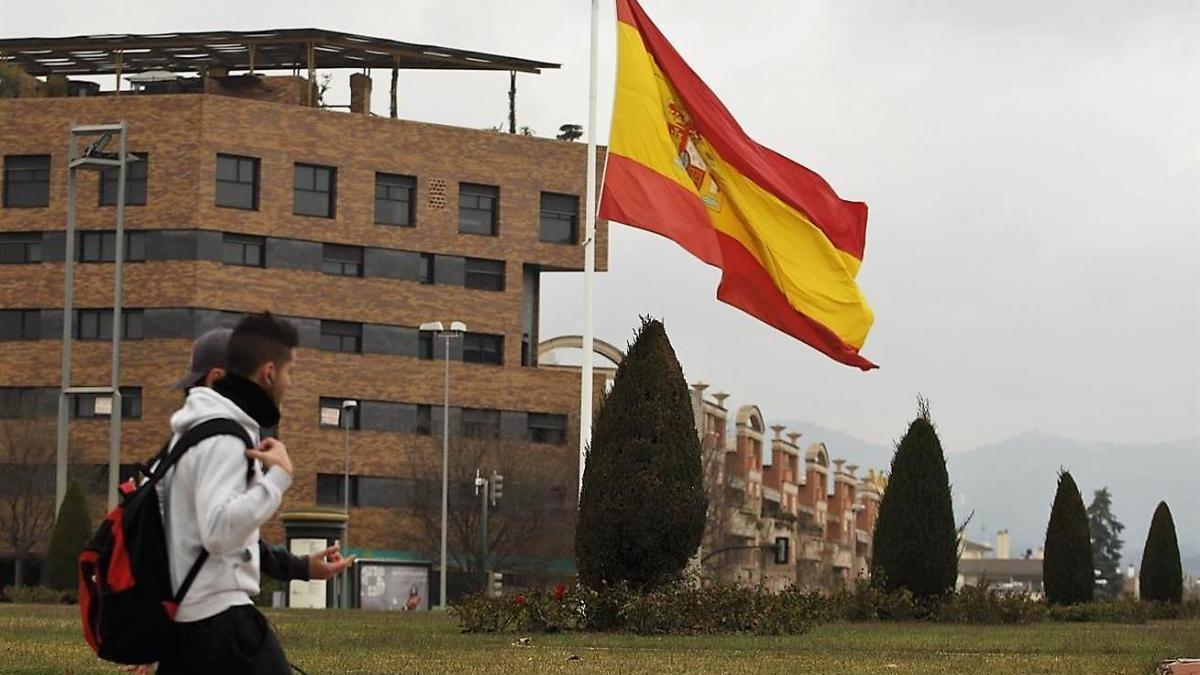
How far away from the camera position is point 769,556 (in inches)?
3999

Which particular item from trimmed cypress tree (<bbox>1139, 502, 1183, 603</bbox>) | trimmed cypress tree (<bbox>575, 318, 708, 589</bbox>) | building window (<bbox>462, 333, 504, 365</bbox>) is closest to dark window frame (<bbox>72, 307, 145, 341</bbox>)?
building window (<bbox>462, 333, 504, 365</bbox>)

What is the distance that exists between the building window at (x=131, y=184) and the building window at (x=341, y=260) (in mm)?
6976

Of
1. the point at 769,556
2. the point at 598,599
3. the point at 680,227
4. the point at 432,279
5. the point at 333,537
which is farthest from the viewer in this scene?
the point at 769,556

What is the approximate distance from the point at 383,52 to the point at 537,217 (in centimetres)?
1039

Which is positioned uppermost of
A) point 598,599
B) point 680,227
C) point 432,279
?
point 432,279

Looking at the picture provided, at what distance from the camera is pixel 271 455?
659cm

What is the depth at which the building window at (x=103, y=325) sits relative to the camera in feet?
257

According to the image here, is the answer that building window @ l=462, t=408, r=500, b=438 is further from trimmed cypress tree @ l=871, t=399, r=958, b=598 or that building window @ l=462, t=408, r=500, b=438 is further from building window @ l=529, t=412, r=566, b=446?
trimmed cypress tree @ l=871, t=399, r=958, b=598

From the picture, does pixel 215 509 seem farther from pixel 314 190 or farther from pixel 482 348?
pixel 482 348

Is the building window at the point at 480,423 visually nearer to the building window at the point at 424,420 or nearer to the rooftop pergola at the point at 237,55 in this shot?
the building window at the point at 424,420

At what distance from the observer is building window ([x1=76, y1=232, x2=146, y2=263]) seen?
78375 mm

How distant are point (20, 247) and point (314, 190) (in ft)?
36.1

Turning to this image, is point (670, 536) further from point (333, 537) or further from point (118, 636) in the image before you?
point (333, 537)

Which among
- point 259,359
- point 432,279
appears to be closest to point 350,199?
point 432,279
